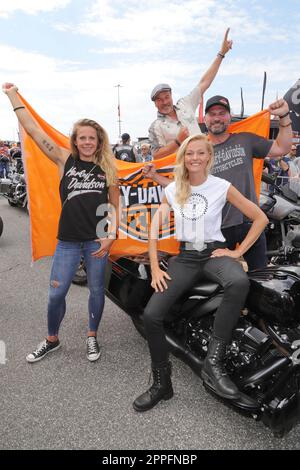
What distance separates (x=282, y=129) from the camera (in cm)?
303

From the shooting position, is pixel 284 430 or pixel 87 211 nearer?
pixel 284 430

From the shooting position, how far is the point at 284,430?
6.57 feet

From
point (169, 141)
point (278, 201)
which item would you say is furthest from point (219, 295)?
point (278, 201)

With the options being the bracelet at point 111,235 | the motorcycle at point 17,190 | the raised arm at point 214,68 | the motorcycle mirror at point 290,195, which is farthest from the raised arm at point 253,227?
the motorcycle at point 17,190

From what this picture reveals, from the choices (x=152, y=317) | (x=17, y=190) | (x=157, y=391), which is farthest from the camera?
(x=17, y=190)

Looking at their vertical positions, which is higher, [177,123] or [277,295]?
[177,123]

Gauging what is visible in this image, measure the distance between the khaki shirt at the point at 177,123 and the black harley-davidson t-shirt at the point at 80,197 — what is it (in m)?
1.14

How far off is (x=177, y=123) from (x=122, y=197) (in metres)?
0.96

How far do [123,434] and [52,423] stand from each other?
0.49 meters

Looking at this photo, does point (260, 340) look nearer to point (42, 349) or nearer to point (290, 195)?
point (42, 349)

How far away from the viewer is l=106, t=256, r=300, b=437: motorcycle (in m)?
2.01

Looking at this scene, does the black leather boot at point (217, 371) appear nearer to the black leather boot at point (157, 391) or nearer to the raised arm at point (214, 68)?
the black leather boot at point (157, 391)

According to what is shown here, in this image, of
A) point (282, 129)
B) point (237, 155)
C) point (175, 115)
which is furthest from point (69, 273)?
point (282, 129)
